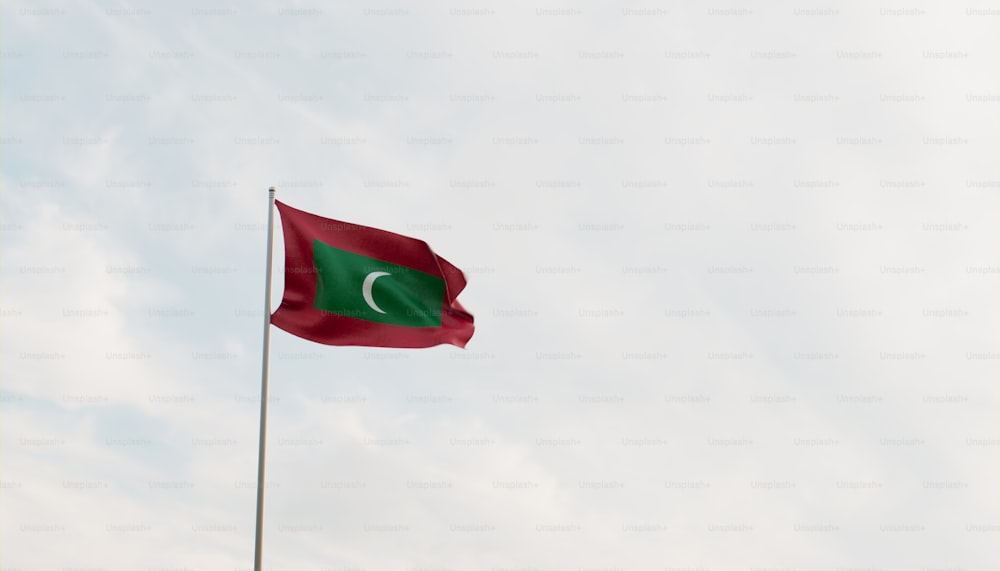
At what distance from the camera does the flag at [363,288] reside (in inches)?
774

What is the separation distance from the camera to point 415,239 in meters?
20.6

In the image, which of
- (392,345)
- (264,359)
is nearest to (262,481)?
(264,359)

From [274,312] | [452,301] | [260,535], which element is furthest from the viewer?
[452,301]

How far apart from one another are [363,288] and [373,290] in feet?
0.65

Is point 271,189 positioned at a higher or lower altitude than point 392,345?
higher

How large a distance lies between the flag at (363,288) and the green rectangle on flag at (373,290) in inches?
0.7

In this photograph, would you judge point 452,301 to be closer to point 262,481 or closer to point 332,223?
point 332,223

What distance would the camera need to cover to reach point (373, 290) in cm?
2012

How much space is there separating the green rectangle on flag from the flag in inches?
0.7

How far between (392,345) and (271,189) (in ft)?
11.1

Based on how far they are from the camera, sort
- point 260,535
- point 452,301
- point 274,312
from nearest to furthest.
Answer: point 260,535
point 274,312
point 452,301

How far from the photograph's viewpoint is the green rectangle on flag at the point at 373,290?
1981 centimetres

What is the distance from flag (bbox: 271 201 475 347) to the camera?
64.5ft

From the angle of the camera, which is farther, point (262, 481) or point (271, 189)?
point (271, 189)
